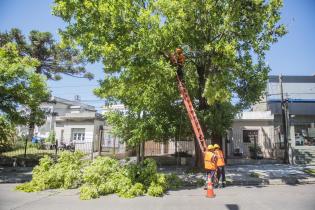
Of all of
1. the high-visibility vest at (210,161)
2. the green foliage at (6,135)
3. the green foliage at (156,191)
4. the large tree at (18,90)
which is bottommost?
the green foliage at (156,191)

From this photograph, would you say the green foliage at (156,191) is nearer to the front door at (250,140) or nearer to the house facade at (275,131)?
the house facade at (275,131)

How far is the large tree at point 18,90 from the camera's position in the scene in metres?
14.0

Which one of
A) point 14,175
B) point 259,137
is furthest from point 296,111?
point 14,175

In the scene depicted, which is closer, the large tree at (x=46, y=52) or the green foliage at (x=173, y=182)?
the green foliage at (x=173, y=182)

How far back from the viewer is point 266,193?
11.0 meters

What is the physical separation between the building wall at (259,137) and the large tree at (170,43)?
33.2ft

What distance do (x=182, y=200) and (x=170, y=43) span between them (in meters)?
6.82

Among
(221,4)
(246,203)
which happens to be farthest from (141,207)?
(221,4)

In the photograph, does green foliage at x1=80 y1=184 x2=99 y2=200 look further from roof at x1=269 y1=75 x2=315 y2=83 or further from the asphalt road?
roof at x1=269 y1=75 x2=315 y2=83

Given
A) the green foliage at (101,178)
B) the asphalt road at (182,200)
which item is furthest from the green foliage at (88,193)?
the asphalt road at (182,200)

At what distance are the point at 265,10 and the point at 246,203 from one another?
910 cm

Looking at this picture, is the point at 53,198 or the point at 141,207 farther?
the point at 53,198

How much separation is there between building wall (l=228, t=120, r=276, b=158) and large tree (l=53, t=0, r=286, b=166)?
1013cm

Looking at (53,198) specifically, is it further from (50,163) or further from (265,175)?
(265,175)
